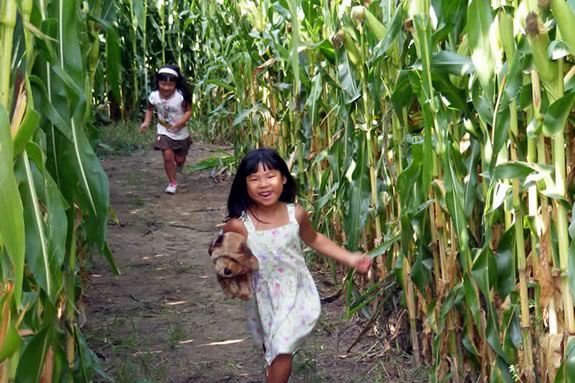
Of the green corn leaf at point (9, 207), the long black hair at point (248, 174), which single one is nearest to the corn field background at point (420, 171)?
the green corn leaf at point (9, 207)

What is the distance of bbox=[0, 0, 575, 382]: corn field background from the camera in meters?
1.99

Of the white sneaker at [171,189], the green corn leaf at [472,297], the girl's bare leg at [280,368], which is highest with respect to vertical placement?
the white sneaker at [171,189]

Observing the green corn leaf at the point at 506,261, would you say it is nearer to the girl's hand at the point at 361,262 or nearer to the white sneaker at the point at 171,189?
the girl's hand at the point at 361,262

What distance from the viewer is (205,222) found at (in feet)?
22.4

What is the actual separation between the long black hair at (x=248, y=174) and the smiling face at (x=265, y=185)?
0.02 m

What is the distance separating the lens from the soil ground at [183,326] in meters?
3.68

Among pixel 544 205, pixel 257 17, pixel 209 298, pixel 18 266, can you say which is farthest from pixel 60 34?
pixel 257 17

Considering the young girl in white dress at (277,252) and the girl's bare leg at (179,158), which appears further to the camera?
the girl's bare leg at (179,158)

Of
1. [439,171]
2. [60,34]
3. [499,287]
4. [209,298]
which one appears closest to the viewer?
[60,34]

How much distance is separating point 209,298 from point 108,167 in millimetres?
4946

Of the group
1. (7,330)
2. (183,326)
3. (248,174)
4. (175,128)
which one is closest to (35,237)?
(7,330)

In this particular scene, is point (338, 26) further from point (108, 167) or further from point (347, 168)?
point (108, 167)

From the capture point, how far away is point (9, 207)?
1.64 metres

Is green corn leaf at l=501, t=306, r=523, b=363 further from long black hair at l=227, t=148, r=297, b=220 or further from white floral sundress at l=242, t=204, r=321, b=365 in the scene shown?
long black hair at l=227, t=148, r=297, b=220
